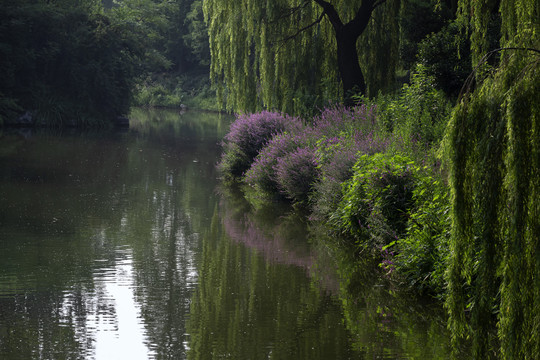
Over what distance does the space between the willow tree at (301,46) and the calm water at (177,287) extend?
483 cm

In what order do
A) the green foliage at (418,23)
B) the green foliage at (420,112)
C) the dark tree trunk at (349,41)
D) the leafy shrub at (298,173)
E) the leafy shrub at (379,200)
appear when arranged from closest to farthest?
1. the leafy shrub at (379,200)
2. the green foliage at (420,112)
3. the leafy shrub at (298,173)
4. the green foliage at (418,23)
5. the dark tree trunk at (349,41)

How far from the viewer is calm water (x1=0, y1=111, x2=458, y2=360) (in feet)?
20.6

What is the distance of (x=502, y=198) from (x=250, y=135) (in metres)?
13.6

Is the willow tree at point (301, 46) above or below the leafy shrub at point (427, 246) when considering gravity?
above

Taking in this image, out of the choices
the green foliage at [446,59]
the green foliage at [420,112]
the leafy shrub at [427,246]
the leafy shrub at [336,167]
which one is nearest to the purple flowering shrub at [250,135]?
the green foliage at [420,112]

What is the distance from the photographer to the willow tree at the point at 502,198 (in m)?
4.22

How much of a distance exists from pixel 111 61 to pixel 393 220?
29.9 meters

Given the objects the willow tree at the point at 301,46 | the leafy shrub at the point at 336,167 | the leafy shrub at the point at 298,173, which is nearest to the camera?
the leafy shrub at the point at 336,167

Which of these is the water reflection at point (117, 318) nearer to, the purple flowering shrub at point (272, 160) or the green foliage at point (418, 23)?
the purple flowering shrub at point (272, 160)

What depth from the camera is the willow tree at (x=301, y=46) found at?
1842 cm

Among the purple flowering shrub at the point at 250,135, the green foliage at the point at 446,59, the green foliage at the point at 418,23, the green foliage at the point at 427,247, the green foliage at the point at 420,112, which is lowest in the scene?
the green foliage at the point at 427,247

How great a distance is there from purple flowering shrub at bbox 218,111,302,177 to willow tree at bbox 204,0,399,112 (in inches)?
46.9

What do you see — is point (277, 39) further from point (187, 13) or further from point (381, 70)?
point (187, 13)

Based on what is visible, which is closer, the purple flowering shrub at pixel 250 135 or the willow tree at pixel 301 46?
the purple flowering shrub at pixel 250 135
